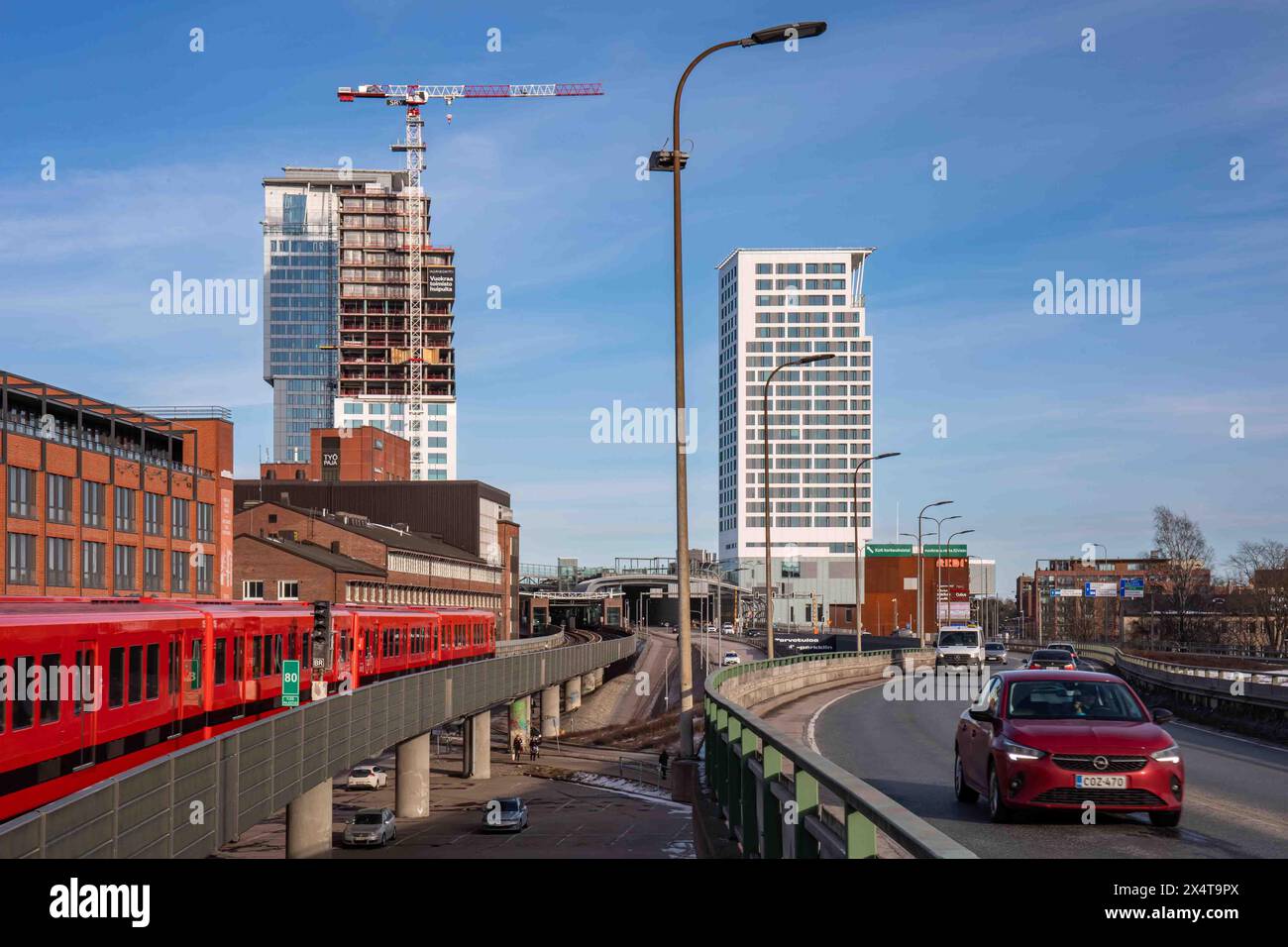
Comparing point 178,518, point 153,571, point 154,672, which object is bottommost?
point 154,672

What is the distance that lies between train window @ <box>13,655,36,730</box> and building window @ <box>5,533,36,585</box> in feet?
136

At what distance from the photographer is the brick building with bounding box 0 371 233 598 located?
55.6 meters

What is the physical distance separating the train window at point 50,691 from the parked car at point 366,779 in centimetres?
5107

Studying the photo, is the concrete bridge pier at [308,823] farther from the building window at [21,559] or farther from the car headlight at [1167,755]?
the car headlight at [1167,755]

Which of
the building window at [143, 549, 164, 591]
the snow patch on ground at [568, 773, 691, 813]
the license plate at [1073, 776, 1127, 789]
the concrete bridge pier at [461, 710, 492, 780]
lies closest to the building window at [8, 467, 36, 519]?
the building window at [143, 549, 164, 591]

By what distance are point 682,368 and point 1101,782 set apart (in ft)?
44.1

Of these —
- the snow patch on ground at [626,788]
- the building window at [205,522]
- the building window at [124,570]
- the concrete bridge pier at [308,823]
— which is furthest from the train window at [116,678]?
the building window at [205,522]

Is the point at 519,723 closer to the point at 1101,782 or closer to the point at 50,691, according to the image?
the point at 50,691

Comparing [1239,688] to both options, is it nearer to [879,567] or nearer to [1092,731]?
[1092,731]

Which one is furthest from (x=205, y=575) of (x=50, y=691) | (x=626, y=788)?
(x=50, y=691)

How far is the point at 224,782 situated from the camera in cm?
1744
